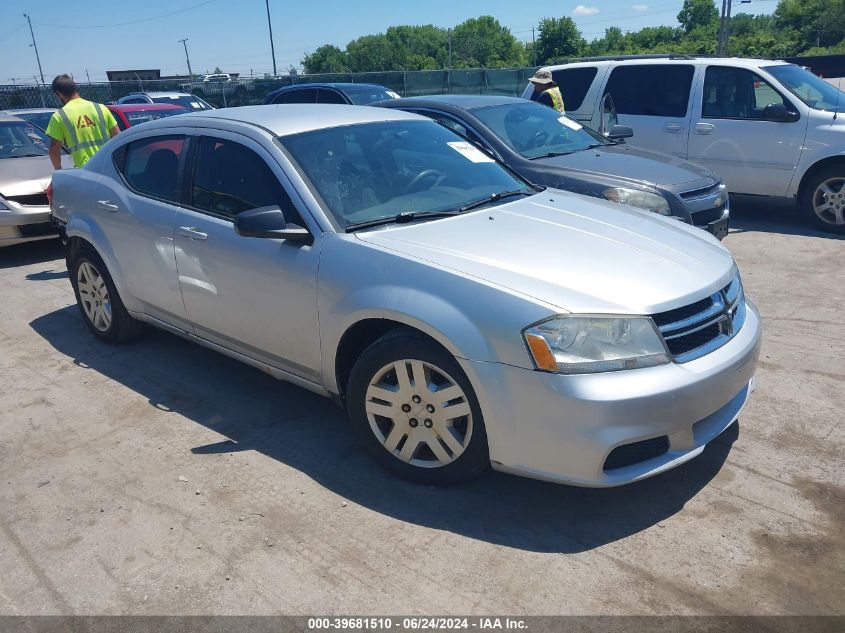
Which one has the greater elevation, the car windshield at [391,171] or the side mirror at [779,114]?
the car windshield at [391,171]

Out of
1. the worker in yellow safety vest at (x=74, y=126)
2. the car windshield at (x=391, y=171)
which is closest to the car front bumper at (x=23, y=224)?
the worker in yellow safety vest at (x=74, y=126)

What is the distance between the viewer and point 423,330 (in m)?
3.12

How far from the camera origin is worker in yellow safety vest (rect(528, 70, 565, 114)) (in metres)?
8.72

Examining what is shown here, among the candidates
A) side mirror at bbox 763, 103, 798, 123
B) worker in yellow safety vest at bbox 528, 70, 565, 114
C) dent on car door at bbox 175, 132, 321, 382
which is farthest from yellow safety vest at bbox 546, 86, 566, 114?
dent on car door at bbox 175, 132, 321, 382

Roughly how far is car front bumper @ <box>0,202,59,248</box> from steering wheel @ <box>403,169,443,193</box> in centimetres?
531

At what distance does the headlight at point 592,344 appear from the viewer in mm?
2863

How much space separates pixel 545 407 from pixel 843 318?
372 cm

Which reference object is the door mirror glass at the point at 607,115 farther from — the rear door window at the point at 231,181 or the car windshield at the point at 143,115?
the car windshield at the point at 143,115

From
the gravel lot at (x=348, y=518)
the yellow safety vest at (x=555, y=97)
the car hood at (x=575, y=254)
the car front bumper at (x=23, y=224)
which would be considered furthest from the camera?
the yellow safety vest at (x=555, y=97)

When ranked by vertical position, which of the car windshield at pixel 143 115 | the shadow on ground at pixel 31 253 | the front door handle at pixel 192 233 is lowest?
the shadow on ground at pixel 31 253

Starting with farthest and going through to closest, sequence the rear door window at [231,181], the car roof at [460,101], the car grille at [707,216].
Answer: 1. the car roof at [460,101]
2. the car grille at [707,216]
3. the rear door window at [231,181]

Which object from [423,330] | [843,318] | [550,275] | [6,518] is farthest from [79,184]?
[843,318]

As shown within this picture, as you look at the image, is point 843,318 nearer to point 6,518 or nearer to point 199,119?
point 199,119

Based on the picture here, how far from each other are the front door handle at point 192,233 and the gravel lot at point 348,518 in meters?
1.02
